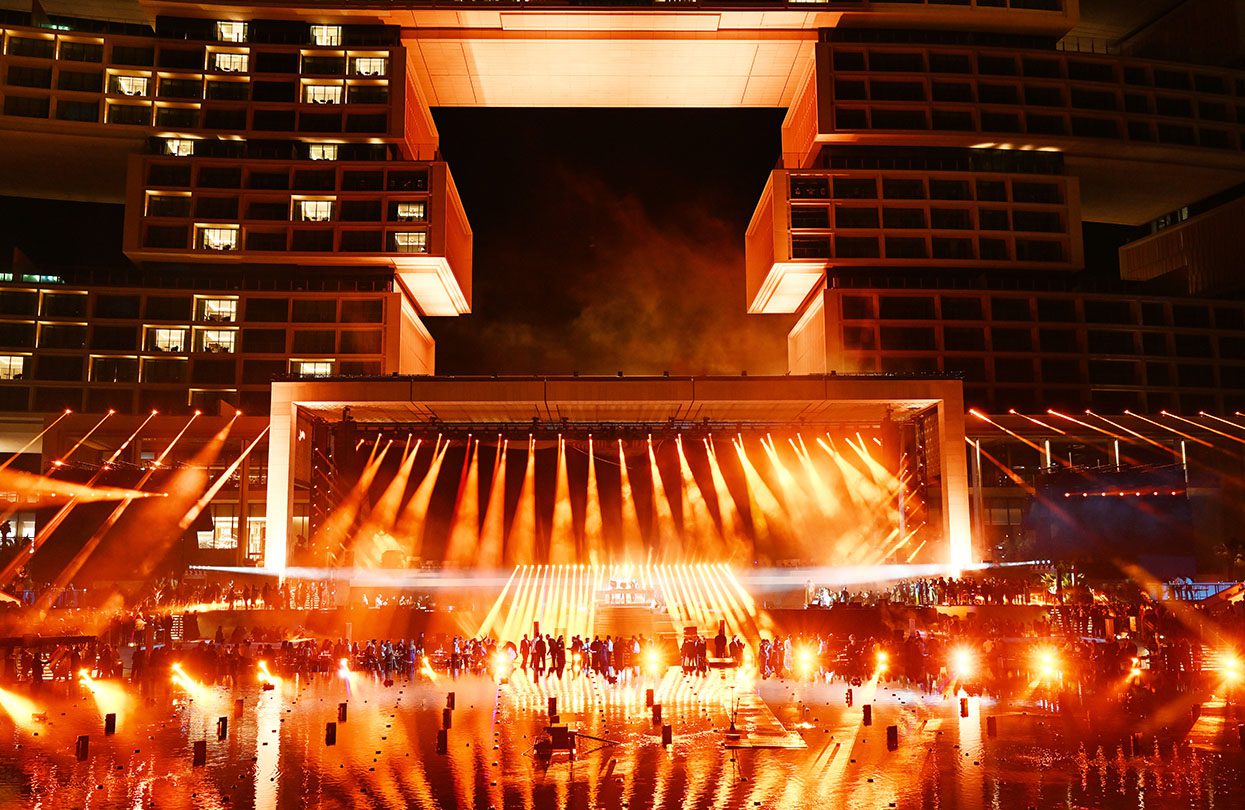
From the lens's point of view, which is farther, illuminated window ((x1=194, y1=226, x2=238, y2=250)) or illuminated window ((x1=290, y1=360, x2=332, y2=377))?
illuminated window ((x1=290, y1=360, x2=332, y2=377))

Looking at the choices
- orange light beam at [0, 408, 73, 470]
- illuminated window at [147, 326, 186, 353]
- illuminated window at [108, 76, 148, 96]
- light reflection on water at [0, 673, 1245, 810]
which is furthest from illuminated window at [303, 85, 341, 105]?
light reflection on water at [0, 673, 1245, 810]

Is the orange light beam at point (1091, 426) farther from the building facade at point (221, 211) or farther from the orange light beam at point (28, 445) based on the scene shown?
the orange light beam at point (28, 445)


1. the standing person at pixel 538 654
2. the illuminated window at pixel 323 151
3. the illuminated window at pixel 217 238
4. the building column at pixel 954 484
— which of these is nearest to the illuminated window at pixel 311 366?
the illuminated window at pixel 217 238

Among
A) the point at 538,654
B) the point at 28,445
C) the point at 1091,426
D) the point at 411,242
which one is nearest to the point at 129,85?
the point at 411,242

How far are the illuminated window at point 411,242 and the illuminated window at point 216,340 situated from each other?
10779mm

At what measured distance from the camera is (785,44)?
6462 centimetres

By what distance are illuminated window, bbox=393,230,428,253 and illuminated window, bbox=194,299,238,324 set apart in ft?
33.4

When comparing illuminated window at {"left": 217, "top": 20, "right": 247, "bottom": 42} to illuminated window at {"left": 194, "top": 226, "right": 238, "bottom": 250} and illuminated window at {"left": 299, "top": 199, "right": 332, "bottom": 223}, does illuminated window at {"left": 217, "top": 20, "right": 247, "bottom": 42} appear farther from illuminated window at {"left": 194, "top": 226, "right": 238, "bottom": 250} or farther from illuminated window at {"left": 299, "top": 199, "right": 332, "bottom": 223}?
illuminated window at {"left": 194, "top": 226, "right": 238, "bottom": 250}

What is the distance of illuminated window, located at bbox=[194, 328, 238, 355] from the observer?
61.9 metres

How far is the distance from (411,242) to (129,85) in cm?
1911

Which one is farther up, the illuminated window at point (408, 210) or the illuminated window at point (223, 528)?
the illuminated window at point (408, 210)

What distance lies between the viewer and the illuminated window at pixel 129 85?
6188 cm

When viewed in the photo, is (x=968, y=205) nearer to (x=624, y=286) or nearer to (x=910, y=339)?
(x=910, y=339)

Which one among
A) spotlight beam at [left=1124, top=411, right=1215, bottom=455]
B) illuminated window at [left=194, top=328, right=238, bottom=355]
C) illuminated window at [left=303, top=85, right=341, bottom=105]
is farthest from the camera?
illuminated window at [left=303, top=85, right=341, bottom=105]
